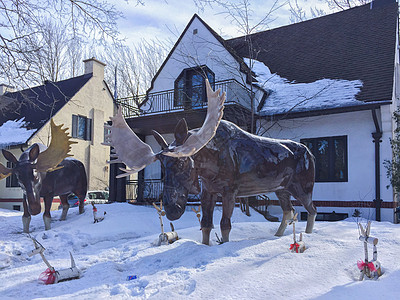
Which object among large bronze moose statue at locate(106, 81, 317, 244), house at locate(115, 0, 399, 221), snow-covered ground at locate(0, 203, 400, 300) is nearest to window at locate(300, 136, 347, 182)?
house at locate(115, 0, 399, 221)

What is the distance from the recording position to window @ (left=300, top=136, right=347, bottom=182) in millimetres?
12156

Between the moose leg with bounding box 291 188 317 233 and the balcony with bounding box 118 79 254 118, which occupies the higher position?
the balcony with bounding box 118 79 254 118

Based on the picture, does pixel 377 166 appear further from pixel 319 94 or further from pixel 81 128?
pixel 81 128

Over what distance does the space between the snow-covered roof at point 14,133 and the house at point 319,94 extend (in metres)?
6.86

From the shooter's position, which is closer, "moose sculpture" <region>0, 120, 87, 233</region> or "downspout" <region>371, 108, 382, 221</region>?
"moose sculpture" <region>0, 120, 87, 233</region>

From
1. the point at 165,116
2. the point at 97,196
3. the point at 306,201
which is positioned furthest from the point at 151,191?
the point at 306,201

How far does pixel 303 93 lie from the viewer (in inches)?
508

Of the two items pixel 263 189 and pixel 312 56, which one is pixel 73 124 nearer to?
pixel 312 56

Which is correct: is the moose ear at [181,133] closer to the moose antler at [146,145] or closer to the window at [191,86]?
the moose antler at [146,145]

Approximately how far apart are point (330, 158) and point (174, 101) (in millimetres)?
6884

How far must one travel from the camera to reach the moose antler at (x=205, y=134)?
4.70 meters

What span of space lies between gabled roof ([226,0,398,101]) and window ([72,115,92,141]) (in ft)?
36.9

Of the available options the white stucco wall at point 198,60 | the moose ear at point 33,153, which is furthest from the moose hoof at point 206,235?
the white stucco wall at point 198,60

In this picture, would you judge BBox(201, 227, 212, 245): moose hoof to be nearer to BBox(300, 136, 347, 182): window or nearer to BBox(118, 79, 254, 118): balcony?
BBox(118, 79, 254, 118): balcony
